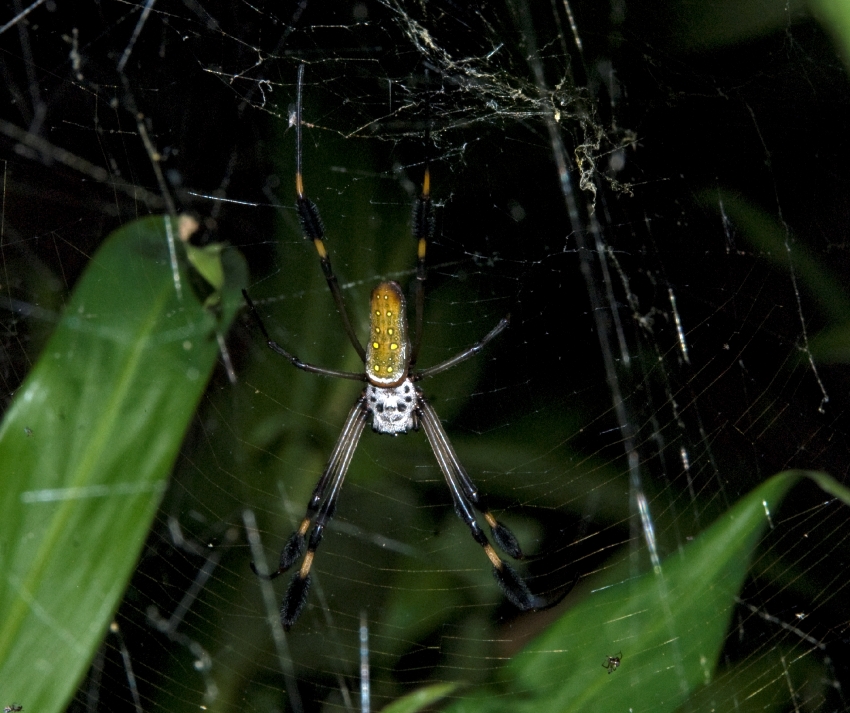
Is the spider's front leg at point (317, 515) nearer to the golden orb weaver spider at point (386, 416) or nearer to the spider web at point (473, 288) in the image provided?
the golden orb weaver spider at point (386, 416)

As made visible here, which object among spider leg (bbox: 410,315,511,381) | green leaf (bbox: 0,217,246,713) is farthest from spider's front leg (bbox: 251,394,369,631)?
green leaf (bbox: 0,217,246,713)

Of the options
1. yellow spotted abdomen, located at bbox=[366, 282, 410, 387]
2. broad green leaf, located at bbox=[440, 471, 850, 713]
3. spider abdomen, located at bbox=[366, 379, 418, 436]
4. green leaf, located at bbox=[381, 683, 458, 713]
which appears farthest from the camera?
spider abdomen, located at bbox=[366, 379, 418, 436]

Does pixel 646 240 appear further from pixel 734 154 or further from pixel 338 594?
pixel 338 594

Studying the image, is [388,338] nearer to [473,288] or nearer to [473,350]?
[473,350]

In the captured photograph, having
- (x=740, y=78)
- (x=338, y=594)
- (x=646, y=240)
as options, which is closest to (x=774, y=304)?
(x=646, y=240)

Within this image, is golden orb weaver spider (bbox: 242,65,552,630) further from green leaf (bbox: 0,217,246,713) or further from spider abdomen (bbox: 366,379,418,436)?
green leaf (bbox: 0,217,246,713)

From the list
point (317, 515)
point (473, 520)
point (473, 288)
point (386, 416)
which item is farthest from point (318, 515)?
point (473, 288)

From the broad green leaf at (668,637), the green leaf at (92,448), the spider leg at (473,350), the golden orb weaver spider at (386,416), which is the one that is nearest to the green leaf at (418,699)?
the broad green leaf at (668,637)

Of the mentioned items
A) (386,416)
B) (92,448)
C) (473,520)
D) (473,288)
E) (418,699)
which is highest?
(473,288)

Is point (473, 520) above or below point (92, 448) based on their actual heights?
below
